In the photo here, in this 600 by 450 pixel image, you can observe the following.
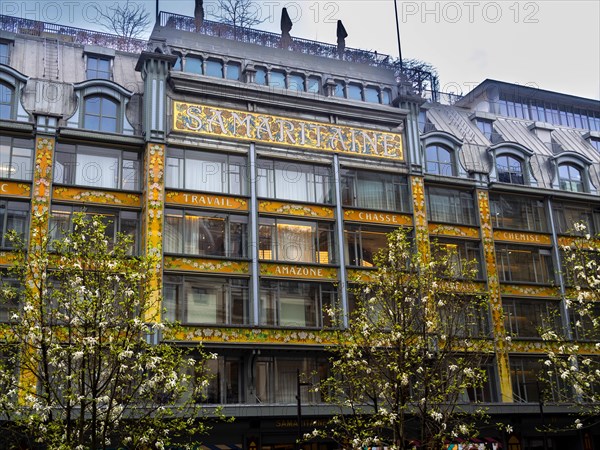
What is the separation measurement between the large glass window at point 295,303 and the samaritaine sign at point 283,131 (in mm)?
7956

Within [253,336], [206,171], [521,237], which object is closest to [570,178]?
[521,237]

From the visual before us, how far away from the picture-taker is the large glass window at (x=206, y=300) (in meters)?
37.5

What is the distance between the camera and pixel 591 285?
84.8ft

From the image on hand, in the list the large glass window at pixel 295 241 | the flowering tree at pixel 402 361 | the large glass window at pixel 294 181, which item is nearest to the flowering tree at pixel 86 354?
the flowering tree at pixel 402 361

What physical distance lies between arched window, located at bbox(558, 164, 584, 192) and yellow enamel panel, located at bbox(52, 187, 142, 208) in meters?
28.9

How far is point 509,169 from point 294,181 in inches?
637

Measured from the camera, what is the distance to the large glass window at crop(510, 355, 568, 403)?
44281 millimetres

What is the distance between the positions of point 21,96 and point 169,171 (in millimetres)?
8235

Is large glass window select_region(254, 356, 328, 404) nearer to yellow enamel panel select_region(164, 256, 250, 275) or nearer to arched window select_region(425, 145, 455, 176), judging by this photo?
yellow enamel panel select_region(164, 256, 250, 275)

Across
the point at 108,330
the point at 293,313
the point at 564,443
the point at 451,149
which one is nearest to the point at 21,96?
the point at 293,313

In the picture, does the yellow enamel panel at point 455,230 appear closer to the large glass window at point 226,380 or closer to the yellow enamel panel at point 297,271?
the yellow enamel panel at point 297,271

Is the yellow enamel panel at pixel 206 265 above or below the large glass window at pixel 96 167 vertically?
below

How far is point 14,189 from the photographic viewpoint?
121ft

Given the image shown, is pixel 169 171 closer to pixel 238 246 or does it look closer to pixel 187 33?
pixel 238 246
